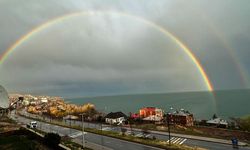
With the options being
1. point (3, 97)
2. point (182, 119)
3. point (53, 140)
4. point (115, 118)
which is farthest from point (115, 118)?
point (53, 140)

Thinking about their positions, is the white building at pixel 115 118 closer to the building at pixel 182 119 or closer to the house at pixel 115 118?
the house at pixel 115 118

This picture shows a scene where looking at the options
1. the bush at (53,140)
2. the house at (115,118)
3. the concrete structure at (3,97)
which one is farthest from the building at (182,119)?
the bush at (53,140)

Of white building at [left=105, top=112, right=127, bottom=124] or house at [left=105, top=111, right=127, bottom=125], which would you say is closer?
white building at [left=105, top=112, right=127, bottom=124]

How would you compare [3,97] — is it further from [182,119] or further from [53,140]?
[182,119]

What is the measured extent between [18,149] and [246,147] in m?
36.8

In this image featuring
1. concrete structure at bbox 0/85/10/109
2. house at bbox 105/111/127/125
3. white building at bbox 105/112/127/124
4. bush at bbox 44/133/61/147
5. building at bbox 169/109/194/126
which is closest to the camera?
bush at bbox 44/133/61/147

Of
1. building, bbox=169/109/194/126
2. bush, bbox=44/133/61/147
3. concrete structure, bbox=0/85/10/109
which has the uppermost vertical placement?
concrete structure, bbox=0/85/10/109

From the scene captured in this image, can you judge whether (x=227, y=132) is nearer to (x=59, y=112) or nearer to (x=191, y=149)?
(x=191, y=149)

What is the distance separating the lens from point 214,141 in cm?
4469

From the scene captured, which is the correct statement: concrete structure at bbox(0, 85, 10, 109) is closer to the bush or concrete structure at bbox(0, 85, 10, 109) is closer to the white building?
the bush

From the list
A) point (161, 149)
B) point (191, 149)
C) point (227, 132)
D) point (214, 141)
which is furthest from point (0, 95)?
point (227, 132)

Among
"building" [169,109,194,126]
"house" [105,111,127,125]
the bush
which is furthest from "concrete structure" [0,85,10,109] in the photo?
"building" [169,109,194,126]

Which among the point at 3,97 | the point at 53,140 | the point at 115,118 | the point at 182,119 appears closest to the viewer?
the point at 53,140

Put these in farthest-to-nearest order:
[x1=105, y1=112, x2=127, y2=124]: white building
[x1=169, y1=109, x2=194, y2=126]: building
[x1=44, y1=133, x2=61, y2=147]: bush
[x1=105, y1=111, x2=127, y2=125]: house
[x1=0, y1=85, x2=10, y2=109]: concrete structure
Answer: [x1=105, y1=111, x2=127, y2=125]: house, [x1=105, y1=112, x2=127, y2=124]: white building, [x1=169, y1=109, x2=194, y2=126]: building, [x1=0, y1=85, x2=10, y2=109]: concrete structure, [x1=44, y1=133, x2=61, y2=147]: bush
